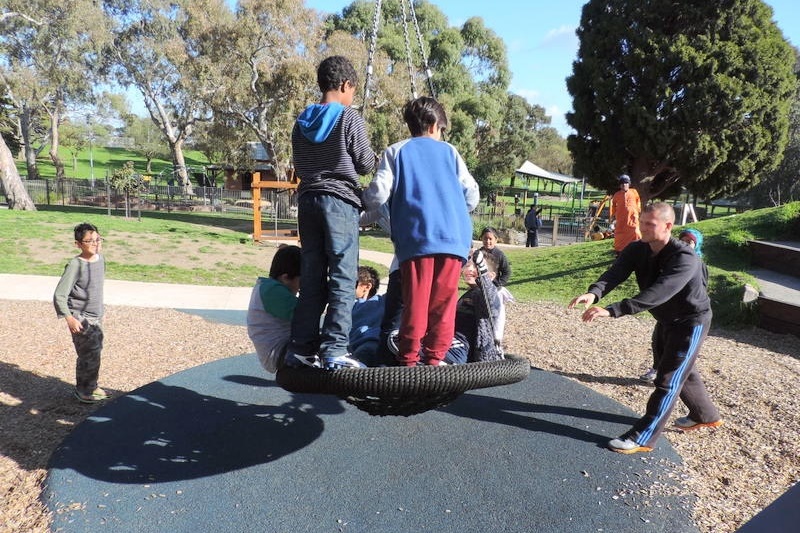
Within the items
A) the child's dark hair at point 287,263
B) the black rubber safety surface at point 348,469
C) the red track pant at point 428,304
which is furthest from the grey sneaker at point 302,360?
the black rubber safety surface at point 348,469

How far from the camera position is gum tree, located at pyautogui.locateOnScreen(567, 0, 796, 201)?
1827 cm

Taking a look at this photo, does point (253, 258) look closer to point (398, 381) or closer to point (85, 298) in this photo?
point (85, 298)

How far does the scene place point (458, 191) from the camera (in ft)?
9.50

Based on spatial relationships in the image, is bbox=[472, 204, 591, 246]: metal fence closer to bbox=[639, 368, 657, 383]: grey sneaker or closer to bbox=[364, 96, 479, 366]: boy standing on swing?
bbox=[639, 368, 657, 383]: grey sneaker

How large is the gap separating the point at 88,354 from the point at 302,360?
9.84 ft

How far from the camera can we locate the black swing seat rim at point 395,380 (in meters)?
2.67

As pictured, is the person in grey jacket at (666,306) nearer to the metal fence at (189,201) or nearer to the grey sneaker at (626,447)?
the grey sneaker at (626,447)

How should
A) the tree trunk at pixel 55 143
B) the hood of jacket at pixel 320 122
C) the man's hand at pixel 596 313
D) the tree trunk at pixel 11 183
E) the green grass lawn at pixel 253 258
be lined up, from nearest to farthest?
the hood of jacket at pixel 320 122 → the man's hand at pixel 596 313 → the green grass lawn at pixel 253 258 → the tree trunk at pixel 11 183 → the tree trunk at pixel 55 143

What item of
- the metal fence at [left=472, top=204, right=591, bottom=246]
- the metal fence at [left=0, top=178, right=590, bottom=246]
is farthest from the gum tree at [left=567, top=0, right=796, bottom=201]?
the metal fence at [left=0, top=178, right=590, bottom=246]

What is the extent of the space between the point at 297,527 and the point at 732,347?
6512mm

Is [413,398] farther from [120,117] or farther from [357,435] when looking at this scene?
[120,117]

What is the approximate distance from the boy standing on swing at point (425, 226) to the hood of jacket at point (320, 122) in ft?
1.04

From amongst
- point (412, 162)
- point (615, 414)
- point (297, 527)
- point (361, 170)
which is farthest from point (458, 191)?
point (615, 414)

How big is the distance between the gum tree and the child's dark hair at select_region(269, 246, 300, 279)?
711 inches
